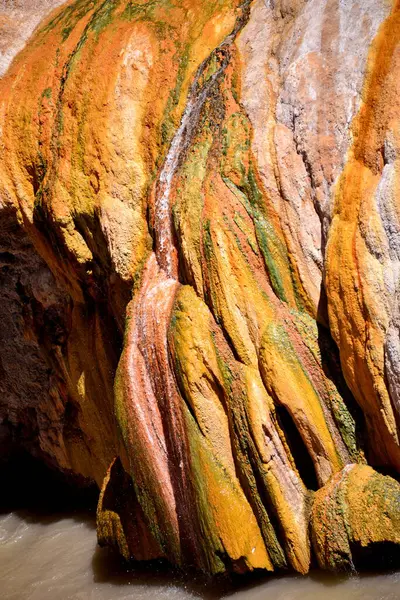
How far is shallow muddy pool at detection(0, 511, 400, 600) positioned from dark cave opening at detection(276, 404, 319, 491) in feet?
1.73

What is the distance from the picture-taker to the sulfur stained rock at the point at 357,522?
3.31m

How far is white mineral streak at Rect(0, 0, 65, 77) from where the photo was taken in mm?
5980

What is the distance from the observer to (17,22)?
6.23 meters

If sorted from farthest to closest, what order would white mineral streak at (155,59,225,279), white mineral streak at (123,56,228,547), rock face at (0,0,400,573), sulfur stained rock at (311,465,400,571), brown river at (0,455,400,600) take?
white mineral streak at (155,59,225,279) → white mineral streak at (123,56,228,547) → rock face at (0,0,400,573) → brown river at (0,455,400,600) → sulfur stained rock at (311,465,400,571)

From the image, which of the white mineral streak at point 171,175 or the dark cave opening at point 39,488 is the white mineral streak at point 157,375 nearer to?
the white mineral streak at point 171,175

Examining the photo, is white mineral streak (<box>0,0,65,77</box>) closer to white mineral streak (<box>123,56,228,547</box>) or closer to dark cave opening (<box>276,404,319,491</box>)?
white mineral streak (<box>123,56,228,547</box>)

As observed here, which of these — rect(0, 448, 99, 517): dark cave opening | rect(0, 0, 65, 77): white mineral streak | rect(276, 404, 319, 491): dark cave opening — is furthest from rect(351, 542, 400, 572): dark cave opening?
rect(0, 0, 65, 77): white mineral streak

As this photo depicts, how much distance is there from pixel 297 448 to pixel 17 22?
4.89 meters

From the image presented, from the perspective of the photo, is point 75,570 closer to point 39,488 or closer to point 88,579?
point 88,579

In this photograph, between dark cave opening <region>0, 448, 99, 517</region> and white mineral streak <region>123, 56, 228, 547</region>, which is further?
dark cave opening <region>0, 448, 99, 517</region>

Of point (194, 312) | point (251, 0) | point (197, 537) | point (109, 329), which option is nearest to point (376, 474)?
point (197, 537)

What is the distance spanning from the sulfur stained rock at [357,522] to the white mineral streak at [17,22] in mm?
4606

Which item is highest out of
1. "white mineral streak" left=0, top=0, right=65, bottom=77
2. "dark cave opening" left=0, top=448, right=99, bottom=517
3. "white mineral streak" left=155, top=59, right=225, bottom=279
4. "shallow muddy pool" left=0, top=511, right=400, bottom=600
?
"white mineral streak" left=0, top=0, right=65, bottom=77

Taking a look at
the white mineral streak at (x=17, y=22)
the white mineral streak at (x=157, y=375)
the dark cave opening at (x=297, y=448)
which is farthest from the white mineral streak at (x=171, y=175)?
the white mineral streak at (x=17, y=22)
